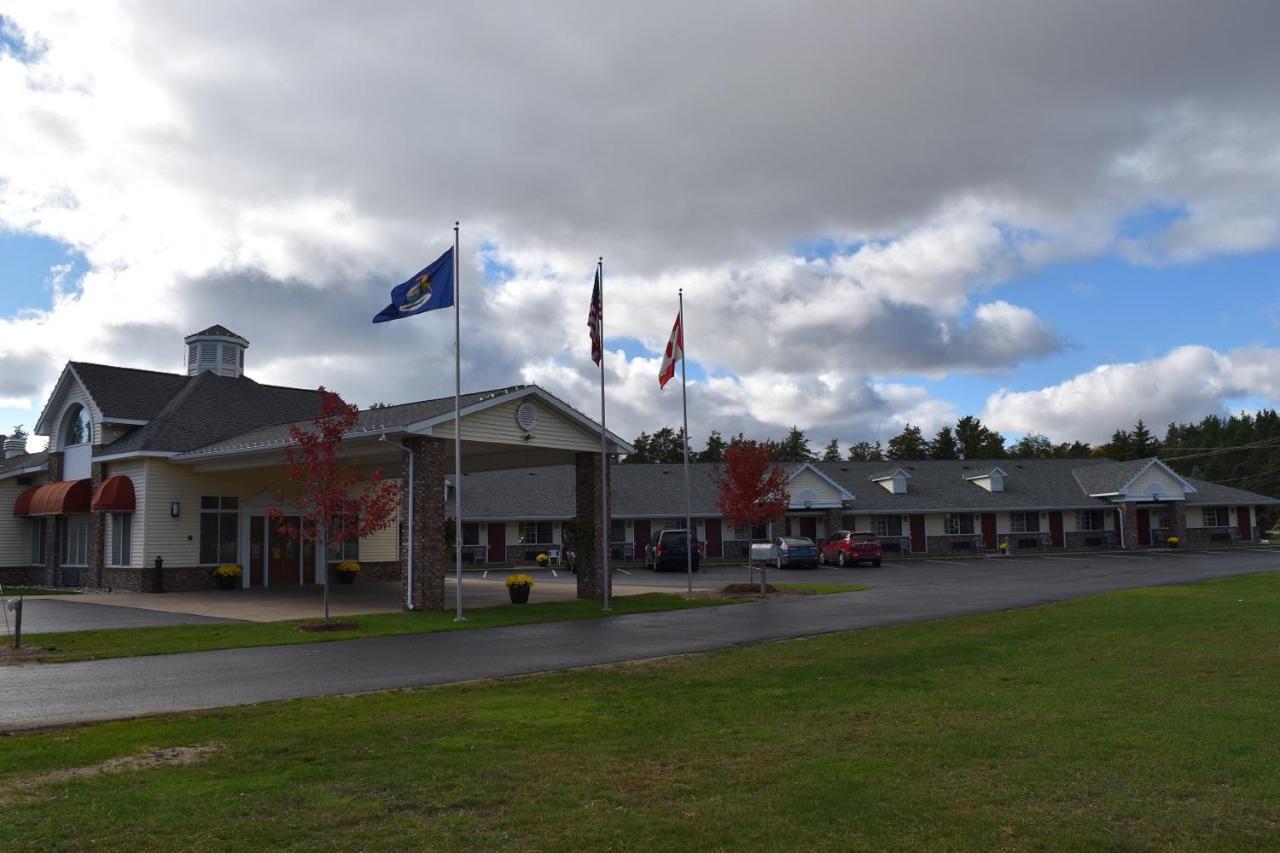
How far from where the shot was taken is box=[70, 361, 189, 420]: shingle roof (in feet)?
104

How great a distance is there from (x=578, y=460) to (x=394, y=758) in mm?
19124

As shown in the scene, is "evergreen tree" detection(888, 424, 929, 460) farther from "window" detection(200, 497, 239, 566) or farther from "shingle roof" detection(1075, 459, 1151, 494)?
"window" detection(200, 497, 239, 566)

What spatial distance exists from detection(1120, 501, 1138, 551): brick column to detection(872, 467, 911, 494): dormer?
39.9ft

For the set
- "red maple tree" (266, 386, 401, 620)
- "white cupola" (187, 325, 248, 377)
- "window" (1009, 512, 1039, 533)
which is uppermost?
"white cupola" (187, 325, 248, 377)

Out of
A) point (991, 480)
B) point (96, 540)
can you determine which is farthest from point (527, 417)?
point (991, 480)

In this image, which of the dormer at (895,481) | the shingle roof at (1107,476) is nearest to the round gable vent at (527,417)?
the dormer at (895,481)

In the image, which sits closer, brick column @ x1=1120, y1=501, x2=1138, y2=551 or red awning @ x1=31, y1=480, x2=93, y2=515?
red awning @ x1=31, y1=480, x2=93, y2=515

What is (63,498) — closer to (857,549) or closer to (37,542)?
(37,542)

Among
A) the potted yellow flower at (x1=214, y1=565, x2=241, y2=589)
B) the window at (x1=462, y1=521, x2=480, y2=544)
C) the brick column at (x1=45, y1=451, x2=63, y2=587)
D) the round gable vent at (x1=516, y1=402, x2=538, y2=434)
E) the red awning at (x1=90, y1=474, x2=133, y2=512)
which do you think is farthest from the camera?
the window at (x1=462, y1=521, x2=480, y2=544)

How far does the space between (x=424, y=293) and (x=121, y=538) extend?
1550 centimetres

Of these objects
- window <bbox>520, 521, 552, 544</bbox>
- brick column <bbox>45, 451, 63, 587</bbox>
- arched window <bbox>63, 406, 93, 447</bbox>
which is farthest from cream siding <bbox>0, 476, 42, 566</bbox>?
window <bbox>520, 521, 552, 544</bbox>

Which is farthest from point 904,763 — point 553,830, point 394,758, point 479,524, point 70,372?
point 479,524

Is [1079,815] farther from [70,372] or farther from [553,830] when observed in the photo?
[70,372]

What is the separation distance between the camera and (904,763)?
24.3ft
